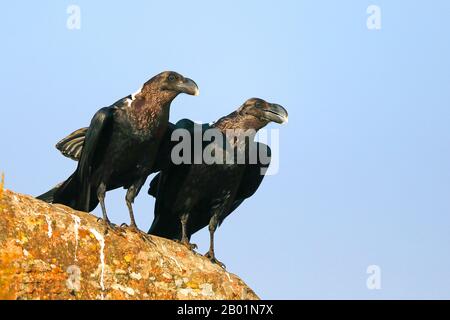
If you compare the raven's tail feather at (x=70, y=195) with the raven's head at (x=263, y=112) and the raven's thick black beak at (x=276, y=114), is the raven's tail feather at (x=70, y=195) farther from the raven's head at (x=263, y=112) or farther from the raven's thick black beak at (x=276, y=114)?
the raven's thick black beak at (x=276, y=114)

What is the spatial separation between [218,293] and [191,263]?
612mm

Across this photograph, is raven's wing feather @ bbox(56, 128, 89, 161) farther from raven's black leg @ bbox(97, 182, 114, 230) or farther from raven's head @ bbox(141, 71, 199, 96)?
raven's head @ bbox(141, 71, 199, 96)

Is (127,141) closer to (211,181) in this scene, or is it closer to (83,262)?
(211,181)

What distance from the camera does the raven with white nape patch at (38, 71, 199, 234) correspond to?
41.8 ft

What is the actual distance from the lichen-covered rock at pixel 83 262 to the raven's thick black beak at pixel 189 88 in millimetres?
2354

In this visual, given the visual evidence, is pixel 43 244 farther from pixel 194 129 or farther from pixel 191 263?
pixel 194 129

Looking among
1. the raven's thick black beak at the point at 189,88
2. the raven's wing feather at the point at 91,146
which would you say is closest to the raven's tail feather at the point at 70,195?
the raven's wing feather at the point at 91,146

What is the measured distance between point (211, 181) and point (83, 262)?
3251mm

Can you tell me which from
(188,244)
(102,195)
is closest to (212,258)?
(188,244)

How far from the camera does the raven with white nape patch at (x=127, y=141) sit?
12.7 meters

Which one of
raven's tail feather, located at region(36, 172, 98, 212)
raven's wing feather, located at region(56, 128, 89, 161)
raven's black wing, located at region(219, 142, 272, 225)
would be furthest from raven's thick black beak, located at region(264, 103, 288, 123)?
raven's tail feather, located at region(36, 172, 98, 212)

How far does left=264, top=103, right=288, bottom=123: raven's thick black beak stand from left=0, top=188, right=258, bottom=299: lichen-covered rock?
304 cm
